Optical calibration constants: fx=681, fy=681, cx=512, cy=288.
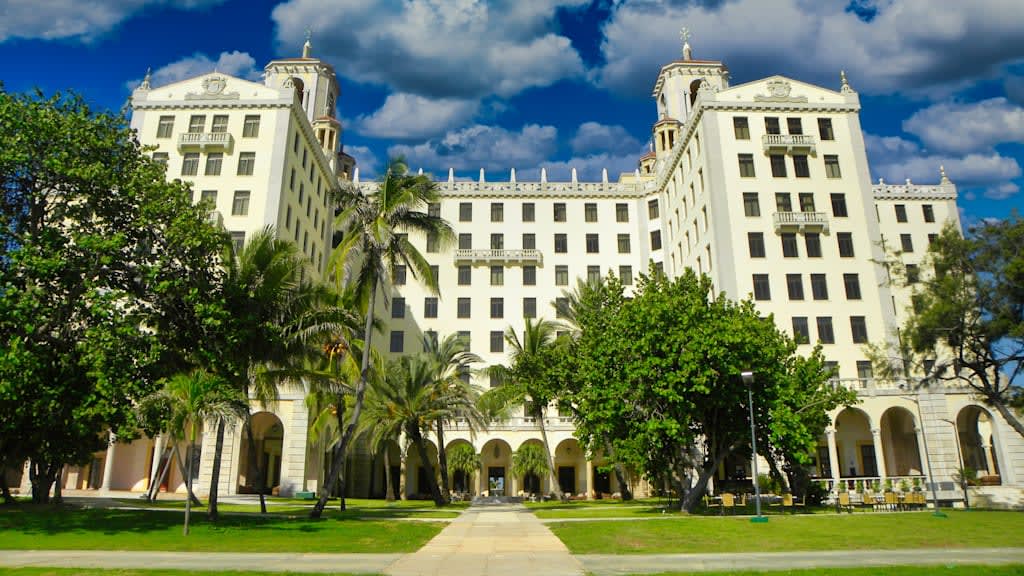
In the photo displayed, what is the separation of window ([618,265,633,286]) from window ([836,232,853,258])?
648 inches

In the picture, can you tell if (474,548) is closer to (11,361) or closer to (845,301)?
(11,361)

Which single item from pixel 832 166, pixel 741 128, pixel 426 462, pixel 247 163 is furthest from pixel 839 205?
pixel 247 163

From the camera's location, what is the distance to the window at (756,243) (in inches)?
1769

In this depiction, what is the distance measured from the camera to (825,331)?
43812 mm

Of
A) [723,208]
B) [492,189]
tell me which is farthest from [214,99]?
[723,208]

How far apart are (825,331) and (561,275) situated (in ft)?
69.8

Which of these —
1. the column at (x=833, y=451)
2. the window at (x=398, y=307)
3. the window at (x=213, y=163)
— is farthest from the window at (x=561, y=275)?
the window at (x=213, y=163)

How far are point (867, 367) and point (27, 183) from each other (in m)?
44.7

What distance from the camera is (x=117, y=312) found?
20.6 meters

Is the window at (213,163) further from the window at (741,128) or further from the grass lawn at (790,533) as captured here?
the window at (741,128)

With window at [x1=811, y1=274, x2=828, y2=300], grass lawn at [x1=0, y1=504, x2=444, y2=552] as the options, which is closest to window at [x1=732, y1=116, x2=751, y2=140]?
window at [x1=811, y1=274, x2=828, y2=300]

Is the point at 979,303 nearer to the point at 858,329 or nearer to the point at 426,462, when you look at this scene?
the point at 858,329

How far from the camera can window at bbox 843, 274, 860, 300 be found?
146 feet

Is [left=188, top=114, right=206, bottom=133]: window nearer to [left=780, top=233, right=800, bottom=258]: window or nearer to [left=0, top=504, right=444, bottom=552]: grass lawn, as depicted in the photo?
[left=0, top=504, right=444, bottom=552]: grass lawn
